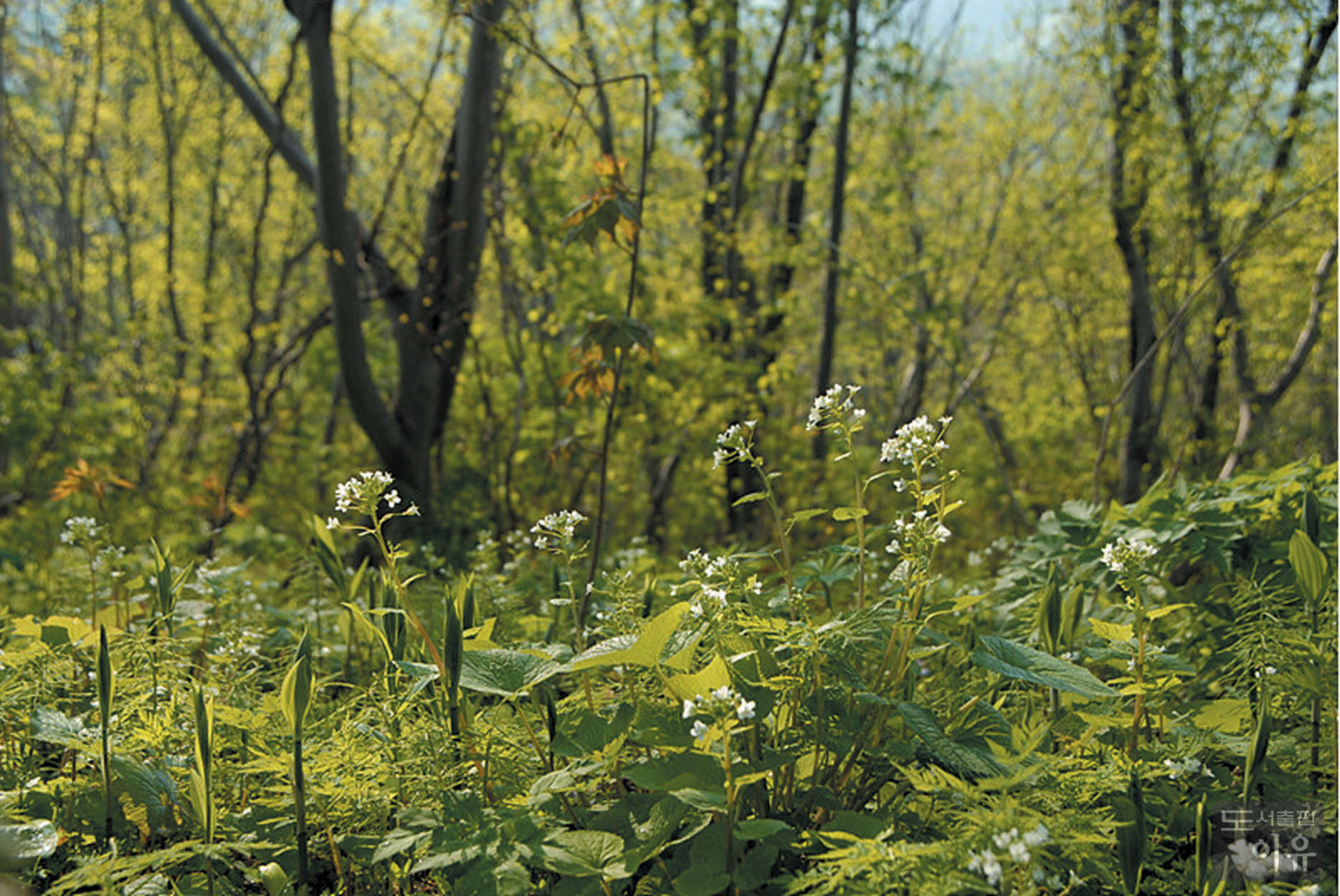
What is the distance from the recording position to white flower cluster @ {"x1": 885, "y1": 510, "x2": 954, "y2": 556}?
1.28m

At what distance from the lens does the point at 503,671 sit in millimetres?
1304

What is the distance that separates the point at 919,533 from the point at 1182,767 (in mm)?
513

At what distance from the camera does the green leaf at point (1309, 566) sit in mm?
1580

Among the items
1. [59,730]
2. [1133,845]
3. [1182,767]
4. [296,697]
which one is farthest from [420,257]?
[1133,845]

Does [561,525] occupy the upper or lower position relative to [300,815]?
upper

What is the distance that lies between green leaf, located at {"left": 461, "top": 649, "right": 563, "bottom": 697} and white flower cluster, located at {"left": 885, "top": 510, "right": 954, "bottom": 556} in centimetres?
51

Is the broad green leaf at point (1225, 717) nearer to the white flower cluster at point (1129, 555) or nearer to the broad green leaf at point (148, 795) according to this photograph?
the white flower cluster at point (1129, 555)

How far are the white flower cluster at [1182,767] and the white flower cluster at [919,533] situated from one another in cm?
46

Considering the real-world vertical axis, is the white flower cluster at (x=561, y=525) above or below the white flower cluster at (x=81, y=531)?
above

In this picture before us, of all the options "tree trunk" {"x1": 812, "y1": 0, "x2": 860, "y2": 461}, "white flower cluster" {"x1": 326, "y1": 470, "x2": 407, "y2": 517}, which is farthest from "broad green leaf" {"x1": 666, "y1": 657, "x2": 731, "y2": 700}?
"tree trunk" {"x1": 812, "y1": 0, "x2": 860, "y2": 461}

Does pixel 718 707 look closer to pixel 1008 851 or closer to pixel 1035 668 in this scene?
pixel 1008 851

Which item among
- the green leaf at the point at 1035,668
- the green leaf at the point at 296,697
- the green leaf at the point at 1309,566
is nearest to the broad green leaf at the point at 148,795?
the green leaf at the point at 296,697

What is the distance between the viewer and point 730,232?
5.96 metres

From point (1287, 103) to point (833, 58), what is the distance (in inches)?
107
